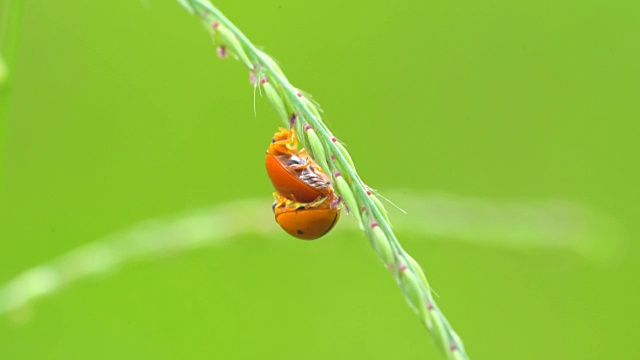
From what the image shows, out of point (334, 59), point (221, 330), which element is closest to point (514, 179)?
point (334, 59)

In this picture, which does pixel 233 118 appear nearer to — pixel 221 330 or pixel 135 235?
pixel 221 330

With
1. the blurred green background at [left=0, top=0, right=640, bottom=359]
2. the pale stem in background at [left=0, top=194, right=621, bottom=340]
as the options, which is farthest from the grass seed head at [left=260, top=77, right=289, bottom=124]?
the blurred green background at [left=0, top=0, right=640, bottom=359]

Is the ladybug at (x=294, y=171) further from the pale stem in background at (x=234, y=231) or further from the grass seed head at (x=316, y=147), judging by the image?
the grass seed head at (x=316, y=147)

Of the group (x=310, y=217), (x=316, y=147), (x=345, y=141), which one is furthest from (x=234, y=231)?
(x=345, y=141)

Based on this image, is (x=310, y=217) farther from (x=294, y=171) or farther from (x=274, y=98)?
(x=274, y=98)

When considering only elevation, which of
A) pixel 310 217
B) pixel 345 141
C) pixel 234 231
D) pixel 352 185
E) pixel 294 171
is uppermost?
pixel 345 141
